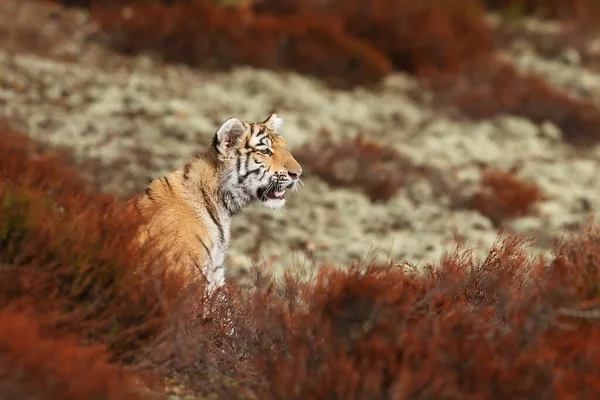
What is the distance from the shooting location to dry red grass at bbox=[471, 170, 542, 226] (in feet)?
39.7

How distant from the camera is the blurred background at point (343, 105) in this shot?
11.3 meters

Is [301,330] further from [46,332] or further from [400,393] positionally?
[46,332]

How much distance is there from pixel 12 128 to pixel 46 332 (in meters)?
7.19

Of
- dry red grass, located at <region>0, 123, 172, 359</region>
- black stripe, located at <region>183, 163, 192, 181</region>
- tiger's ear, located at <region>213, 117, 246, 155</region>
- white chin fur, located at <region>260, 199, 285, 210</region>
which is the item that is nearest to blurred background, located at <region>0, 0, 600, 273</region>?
white chin fur, located at <region>260, 199, 285, 210</region>

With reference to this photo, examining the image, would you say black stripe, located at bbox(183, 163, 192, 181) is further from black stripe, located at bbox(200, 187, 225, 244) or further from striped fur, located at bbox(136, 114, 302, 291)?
black stripe, located at bbox(200, 187, 225, 244)

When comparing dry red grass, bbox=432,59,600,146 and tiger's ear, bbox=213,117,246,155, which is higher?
dry red grass, bbox=432,59,600,146

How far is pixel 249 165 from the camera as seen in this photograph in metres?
6.91

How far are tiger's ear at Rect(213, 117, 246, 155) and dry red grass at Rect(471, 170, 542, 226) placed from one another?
5814 mm

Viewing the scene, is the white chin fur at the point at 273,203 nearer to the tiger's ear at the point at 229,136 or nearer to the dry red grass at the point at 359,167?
the tiger's ear at the point at 229,136

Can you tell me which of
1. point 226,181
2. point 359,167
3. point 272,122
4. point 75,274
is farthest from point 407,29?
point 75,274

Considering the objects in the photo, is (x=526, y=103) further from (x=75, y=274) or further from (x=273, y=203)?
(x=75, y=274)

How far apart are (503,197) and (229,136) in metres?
6.18

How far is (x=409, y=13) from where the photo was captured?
1797 cm

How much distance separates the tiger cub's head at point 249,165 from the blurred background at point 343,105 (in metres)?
2.18
